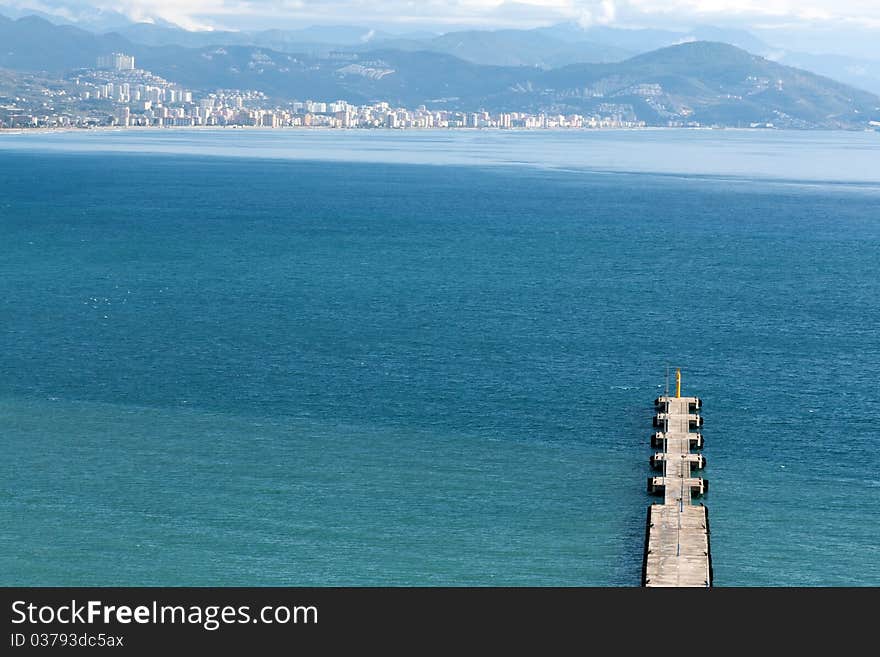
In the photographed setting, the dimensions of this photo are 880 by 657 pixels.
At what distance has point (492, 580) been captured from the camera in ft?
106

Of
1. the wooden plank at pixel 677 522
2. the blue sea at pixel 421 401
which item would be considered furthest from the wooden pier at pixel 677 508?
the blue sea at pixel 421 401

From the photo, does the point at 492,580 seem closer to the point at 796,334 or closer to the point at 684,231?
the point at 796,334

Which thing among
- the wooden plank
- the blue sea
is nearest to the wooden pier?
the wooden plank

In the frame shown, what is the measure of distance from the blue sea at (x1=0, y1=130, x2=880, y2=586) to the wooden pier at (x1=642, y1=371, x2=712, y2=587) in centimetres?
55

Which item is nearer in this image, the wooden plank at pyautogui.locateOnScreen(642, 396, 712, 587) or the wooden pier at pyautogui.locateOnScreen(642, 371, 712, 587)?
the wooden plank at pyautogui.locateOnScreen(642, 396, 712, 587)

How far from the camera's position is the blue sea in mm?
34344

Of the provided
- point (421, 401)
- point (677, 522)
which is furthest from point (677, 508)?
point (421, 401)

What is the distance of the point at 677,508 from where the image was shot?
36.5 meters

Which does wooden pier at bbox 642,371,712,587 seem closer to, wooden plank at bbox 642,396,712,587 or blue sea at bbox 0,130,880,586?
wooden plank at bbox 642,396,712,587

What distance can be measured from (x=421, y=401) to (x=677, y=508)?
13166 millimetres

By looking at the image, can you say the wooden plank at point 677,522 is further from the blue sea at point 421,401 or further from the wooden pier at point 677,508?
the blue sea at point 421,401

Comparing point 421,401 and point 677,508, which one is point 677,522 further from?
point 421,401

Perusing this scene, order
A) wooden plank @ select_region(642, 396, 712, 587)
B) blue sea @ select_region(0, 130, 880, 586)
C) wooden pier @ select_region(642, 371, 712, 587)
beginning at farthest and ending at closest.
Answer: blue sea @ select_region(0, 130, 880, 586) < wooden pier @ select_region(642, 371, 712, 587) < wooden plank @ select_region(642, 396, 712, 587)

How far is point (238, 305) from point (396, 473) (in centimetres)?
2909
